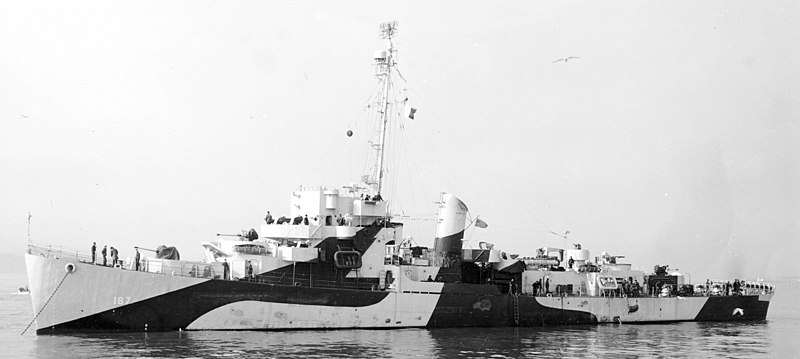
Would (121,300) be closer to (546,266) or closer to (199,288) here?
(199,288)

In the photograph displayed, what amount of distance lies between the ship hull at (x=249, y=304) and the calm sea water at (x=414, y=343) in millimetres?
581

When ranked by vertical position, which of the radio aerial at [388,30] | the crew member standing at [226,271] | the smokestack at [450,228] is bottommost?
the crew member standing at [226,271]

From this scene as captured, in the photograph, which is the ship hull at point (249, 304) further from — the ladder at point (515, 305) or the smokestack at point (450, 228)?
the smokestack at point (450, 228)

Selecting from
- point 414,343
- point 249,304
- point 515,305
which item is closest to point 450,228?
point 515,305

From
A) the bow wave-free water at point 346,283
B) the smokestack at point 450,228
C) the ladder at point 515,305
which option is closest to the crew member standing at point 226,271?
the bow wave-free water at point 346,283

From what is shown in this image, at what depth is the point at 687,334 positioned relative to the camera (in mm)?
34625

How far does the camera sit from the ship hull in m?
26.8

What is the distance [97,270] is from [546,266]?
19290mm

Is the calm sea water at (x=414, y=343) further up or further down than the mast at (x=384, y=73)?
further down

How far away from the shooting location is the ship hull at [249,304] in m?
26.8

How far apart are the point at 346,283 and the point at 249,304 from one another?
412 cm

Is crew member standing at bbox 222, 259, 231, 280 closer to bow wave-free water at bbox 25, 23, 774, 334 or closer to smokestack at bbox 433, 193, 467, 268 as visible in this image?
bow wave-free water at bbox 25, 23, 774, 334

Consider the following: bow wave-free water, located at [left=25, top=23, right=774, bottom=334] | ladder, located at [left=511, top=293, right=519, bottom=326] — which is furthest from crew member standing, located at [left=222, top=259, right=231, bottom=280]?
ladder, located at [left=511, top=293, right=519, bottom=326]

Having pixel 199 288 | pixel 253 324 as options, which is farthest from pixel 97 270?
pixel 253 324
